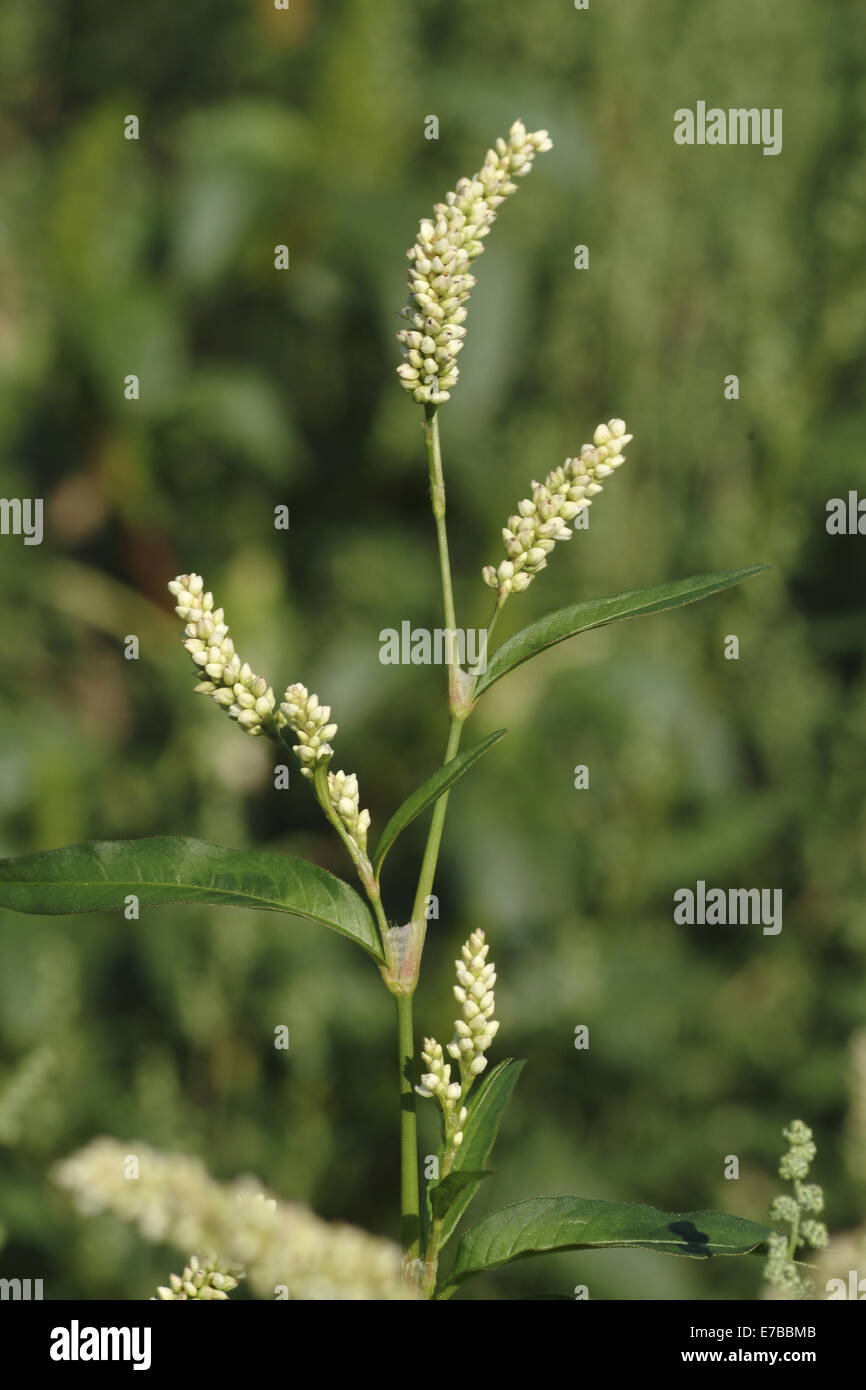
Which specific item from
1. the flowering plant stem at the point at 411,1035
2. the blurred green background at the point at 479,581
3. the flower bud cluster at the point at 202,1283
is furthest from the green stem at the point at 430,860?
the blurred green background at the point at 479,581

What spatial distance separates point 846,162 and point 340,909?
2.75m

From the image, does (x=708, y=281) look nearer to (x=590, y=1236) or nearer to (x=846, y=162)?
(x=846, y=162)

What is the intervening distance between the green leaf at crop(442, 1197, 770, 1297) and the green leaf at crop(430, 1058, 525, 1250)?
0.06 feet

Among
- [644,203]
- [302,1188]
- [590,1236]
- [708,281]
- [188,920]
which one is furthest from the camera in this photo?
[708,281]

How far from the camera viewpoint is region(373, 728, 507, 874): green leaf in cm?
76

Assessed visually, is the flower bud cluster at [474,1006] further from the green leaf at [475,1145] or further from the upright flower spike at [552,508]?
the upright flower spike at [552,508]

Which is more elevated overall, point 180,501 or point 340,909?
point 180,501

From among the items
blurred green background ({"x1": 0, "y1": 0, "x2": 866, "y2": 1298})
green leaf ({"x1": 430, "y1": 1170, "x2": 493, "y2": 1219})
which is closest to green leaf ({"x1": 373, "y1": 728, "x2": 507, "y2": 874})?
green leaf ({"x1": 430, "y1": 1170, "x2": 493, "y2": 1219})

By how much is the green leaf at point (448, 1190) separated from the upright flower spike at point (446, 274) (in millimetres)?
438

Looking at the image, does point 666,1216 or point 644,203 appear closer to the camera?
→ point 666,1216

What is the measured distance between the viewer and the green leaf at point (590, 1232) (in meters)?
0.74
